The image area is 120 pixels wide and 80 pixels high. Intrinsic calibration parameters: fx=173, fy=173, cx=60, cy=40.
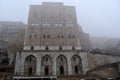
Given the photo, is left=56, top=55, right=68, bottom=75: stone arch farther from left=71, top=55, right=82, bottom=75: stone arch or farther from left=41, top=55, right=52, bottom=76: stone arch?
left=41, top=55, right=52, bottom=76: stone arch

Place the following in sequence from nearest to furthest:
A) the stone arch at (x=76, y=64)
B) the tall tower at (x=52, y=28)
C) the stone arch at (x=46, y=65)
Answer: the stone arch at (x=46, y=65), the stone arch at (x=76, y=64), the tall tower at (x=52, y=28)

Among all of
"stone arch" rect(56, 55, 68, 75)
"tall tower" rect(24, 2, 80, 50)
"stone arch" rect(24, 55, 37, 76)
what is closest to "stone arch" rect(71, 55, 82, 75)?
"stone arch" rect(56, 55, 68, 75)

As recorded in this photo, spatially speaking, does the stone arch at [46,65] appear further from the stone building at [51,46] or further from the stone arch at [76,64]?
the stone arch at [76,64]

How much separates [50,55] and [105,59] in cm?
1532

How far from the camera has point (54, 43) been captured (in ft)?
163

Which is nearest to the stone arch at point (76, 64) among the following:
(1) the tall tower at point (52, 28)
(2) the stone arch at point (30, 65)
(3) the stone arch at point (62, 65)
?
(3) the stone arch at point (62, 65)

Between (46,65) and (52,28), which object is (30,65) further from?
(52,28)

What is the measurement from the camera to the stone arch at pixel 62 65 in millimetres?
43987

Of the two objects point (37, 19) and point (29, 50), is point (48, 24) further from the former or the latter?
point (29, 50)

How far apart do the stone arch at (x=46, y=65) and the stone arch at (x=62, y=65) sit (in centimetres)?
203

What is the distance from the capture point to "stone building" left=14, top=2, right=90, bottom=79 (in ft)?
143

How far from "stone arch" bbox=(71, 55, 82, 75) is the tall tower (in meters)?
4.51

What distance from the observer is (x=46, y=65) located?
4441 centimetres

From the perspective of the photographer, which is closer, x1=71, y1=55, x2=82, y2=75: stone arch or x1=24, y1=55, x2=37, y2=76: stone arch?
x1=24, y1=55, x2=37, y2=76: stone arch
